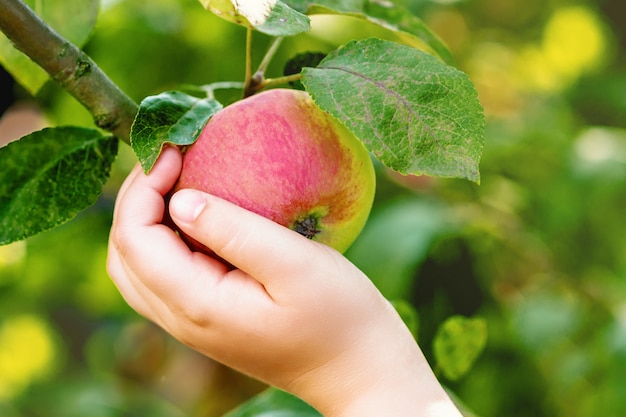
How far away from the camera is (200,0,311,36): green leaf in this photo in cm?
48

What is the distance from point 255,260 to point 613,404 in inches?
31.3

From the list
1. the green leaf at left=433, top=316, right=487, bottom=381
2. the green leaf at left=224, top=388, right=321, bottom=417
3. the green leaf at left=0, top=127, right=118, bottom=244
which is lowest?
the green leaf at left=224, top=388, right=321, bottom=417

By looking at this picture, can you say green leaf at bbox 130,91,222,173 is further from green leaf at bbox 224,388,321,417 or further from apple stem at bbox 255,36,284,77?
green leaf at bbox 224,388,321,417

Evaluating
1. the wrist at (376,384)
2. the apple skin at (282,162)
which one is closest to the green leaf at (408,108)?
the apple skin at (282,162)

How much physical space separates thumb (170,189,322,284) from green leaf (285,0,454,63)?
0.19 metres

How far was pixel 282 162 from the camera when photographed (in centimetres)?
56

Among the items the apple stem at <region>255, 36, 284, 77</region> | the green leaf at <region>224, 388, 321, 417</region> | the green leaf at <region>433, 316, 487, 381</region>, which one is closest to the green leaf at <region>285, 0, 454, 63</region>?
the apple stem at <region>255, 36, 284, 77</region>

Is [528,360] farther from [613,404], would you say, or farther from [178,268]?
[178,268]

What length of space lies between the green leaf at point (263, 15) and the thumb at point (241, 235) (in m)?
0.13

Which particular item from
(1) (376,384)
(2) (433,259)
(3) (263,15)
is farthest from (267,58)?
(2) (433,259)

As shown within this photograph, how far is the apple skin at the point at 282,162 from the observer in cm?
56

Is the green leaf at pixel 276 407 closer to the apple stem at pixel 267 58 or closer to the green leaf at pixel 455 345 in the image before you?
the green leaf at pixel 455 345

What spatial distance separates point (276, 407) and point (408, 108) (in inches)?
16.6

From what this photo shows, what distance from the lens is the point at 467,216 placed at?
4.69ft
